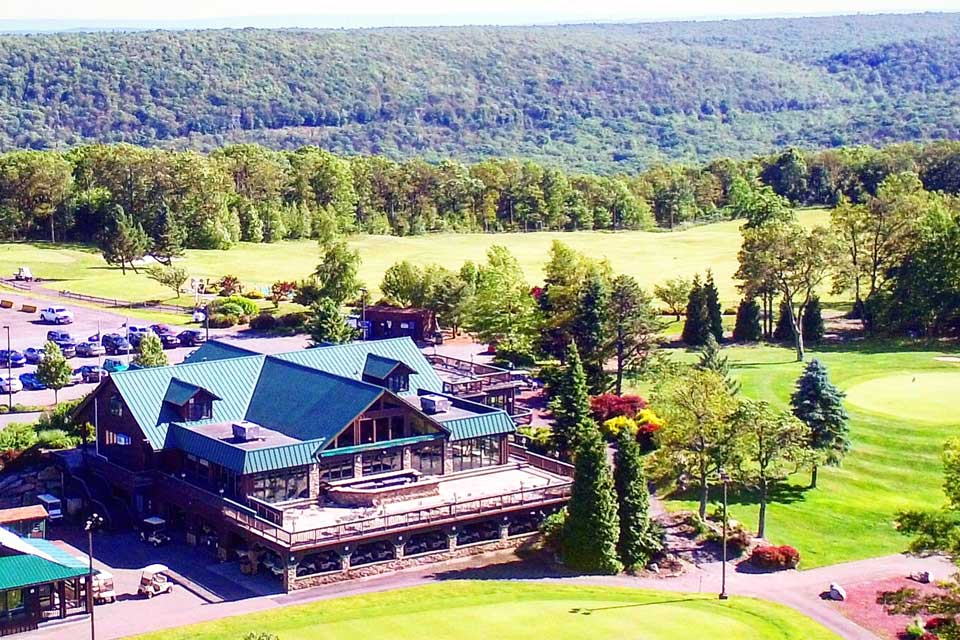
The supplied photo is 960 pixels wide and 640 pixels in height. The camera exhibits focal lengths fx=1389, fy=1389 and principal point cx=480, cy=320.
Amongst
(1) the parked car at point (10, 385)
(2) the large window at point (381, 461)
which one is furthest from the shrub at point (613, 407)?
(1) the parked car at point (10, 385)

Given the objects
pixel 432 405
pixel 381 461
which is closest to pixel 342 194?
pixel 432 405

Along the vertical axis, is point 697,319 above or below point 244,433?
above

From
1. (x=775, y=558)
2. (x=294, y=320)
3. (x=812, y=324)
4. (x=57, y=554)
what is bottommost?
(x=775, y=558)

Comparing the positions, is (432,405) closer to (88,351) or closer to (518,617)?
(518,617)

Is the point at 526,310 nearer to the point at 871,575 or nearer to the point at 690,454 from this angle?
the point at 690,454

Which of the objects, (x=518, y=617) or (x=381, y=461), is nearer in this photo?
(x=518, y=617)

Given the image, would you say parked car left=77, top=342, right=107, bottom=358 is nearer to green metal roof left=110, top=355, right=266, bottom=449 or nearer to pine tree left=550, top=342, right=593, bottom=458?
green metal roof left=110, top=355, right=266, bottom=449

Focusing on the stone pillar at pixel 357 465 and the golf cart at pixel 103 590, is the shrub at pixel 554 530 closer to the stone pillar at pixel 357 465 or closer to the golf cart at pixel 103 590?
the stone pillar at pixel 357 465
